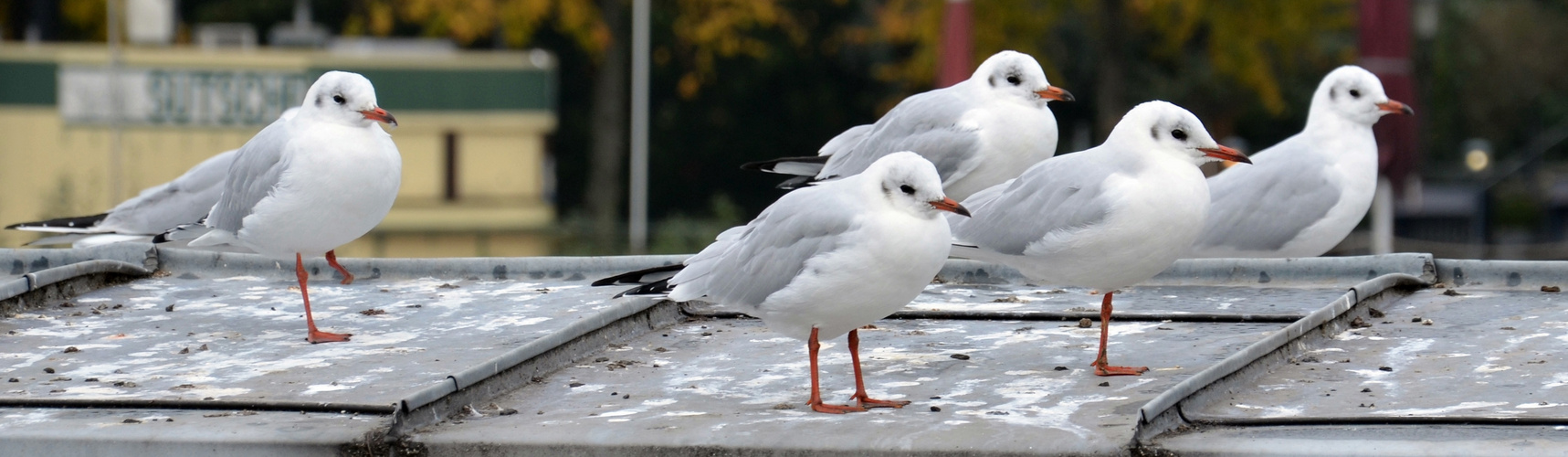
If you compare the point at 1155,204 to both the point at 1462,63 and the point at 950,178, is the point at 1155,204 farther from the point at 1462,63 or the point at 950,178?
the point at 1462,63

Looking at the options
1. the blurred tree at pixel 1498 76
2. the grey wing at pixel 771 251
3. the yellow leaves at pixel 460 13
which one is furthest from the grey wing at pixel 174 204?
the blurred tree at pixel 1498 76

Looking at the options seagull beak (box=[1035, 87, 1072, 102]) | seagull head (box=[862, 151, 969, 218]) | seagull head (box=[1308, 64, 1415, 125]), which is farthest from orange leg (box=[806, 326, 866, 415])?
seagull head (box=[1308, 64, 1415, 125])

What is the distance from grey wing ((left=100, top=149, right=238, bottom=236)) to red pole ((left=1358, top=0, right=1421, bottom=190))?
29.1 feet

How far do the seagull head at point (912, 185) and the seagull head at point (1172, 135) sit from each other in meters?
0.83

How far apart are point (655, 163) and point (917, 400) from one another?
19.9 meters

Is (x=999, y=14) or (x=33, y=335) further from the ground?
(x=999, y=14)

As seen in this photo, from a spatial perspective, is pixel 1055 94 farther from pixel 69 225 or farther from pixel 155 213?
pixel 69 225

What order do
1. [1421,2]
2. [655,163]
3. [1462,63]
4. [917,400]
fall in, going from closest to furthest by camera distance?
[917,400] → [1421,2] → [655,163] → [1462,63]

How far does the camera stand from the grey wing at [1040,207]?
4566 millimetres

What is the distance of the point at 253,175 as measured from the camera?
5625 mm

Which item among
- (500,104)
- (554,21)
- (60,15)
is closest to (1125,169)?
(500,104)

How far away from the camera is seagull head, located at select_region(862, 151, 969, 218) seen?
3945mm

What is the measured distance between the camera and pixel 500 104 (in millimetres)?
17891

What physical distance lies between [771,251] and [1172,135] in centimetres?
115
